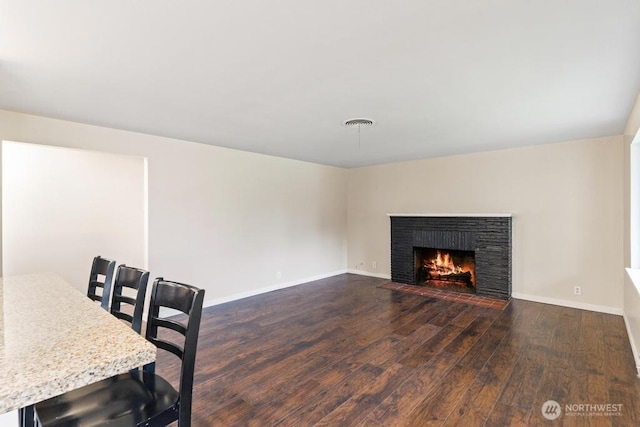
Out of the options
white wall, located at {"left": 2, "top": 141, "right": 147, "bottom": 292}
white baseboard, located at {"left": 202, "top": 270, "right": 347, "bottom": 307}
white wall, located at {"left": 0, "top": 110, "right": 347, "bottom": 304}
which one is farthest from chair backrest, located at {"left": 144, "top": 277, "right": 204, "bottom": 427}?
white wall, located at {"left": 2, "top": 141, "right": 147, "bottom": 292}

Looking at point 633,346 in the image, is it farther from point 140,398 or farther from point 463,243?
point 140,398

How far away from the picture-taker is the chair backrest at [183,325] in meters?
1.27

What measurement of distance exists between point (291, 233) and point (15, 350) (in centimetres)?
500

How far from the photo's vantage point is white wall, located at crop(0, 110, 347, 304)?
151 inches

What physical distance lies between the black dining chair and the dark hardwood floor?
0.97 m

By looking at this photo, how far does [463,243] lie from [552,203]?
4.48 ft

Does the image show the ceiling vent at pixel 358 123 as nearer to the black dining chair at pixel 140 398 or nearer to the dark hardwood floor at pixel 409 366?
the dark hardwood floor at pixel 409 366

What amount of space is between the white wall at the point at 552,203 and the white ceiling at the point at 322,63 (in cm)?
88

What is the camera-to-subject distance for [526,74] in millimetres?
2334

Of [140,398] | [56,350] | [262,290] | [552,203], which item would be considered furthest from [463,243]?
[56,350]

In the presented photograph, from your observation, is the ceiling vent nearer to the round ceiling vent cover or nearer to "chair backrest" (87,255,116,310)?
the round ceiling vent cover

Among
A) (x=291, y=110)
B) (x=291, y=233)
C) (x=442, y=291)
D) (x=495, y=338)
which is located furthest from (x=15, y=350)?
(x=442, y=291)

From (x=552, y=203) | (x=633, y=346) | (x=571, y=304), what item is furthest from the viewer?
(x=552, y=203)

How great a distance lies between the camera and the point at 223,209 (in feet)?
16.0
